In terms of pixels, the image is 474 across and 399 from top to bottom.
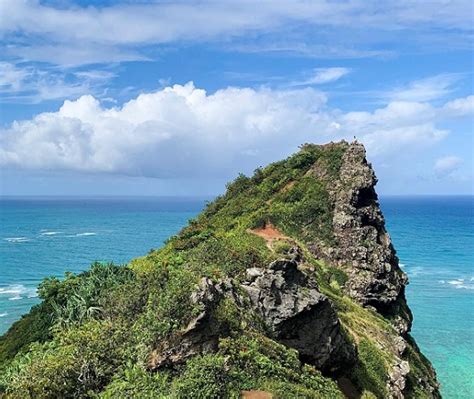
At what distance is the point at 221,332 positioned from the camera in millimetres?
20594

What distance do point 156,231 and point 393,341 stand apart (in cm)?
13027

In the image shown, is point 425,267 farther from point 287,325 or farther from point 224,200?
point 287,325

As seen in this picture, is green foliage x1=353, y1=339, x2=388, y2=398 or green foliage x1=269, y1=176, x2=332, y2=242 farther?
green foliage x1=269, y1=176, x2=332, y2=242

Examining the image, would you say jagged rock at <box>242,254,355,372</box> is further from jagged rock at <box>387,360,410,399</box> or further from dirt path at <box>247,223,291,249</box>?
dirt path at <box>247,223,291,249</box>

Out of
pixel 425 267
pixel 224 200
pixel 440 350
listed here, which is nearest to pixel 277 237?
pixel 224 200

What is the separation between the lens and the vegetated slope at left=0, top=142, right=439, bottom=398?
19375 millimetres

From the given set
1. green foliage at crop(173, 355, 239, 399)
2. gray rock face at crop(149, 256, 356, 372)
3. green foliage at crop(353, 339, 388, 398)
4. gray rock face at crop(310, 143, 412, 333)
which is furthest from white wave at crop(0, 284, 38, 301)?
green foliage at crop(173, 355, 239, 399)

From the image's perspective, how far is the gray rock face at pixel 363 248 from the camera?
146 ft

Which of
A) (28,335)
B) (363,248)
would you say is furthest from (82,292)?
(363,248)

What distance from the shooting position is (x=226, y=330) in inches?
820

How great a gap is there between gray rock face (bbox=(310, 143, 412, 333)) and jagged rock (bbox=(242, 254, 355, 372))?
17.6 metres

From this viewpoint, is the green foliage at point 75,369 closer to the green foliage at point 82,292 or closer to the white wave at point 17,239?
the green foliage at point 82,292

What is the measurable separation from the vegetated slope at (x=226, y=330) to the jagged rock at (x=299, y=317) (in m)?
0.06

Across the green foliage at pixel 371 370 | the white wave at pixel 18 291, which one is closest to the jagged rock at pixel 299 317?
the green foliage at pixel 371 370
